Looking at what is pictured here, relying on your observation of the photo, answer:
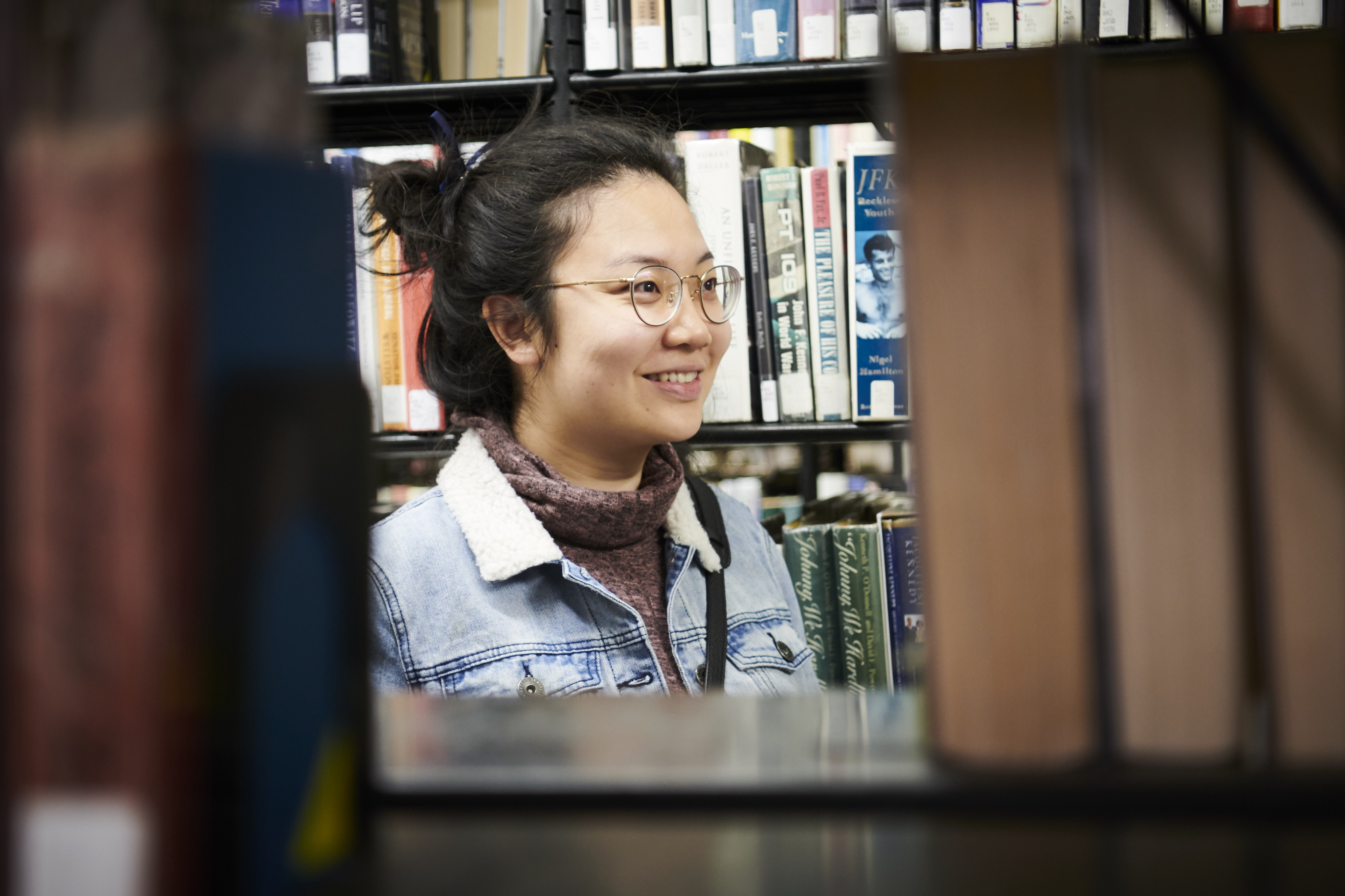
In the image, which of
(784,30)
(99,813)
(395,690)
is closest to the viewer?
(99,813)

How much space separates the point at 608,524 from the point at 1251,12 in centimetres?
115

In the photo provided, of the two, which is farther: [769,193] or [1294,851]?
[769,193]

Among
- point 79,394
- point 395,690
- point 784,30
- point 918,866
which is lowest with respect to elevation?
point 395,690

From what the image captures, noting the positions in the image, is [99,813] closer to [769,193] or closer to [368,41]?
[769,193]

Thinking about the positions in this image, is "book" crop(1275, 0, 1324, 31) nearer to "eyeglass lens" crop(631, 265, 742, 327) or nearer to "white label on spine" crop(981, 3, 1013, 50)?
"white label on spine" crop(981, 3, 1013, 50)

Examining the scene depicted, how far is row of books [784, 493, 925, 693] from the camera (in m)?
1.39

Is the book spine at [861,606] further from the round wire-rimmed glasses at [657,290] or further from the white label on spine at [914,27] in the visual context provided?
the white label on spine at [914,27]

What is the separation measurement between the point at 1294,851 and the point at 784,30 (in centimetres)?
134

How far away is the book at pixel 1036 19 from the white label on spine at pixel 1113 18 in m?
0.06

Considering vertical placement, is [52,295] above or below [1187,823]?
above

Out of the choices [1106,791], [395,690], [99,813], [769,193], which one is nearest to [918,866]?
[1106,791]

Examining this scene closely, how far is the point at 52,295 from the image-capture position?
202 mm

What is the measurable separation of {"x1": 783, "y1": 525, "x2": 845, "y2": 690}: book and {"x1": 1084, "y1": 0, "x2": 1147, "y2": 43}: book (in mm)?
813

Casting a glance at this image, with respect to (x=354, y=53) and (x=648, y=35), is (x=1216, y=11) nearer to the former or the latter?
(x=648, y=35)
